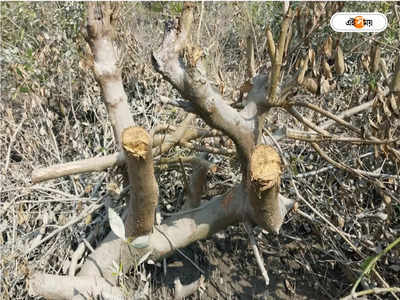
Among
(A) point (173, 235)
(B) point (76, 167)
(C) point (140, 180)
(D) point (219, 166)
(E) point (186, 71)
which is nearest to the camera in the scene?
(E) point (186, 71)

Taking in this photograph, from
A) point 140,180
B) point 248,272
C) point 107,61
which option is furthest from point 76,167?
point 248,272

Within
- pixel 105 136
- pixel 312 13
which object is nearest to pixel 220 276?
pixel 105 136

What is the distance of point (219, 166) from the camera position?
294 centimetres

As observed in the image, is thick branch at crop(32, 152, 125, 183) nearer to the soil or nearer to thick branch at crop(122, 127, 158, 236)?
thick branch at crop(122, 127, 158, 236)

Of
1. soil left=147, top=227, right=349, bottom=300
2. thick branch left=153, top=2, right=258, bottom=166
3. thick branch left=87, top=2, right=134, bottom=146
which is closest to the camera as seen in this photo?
thick branch left=153, top=2, right=258, bottom=166

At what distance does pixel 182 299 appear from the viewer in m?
2.36

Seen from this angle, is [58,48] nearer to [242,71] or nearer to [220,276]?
[242,71]

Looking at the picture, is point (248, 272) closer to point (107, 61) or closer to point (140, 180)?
point (140, 180)

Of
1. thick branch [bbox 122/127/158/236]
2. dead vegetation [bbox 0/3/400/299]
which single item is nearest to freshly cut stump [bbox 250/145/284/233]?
dead vegetation [bbox 0/3/400/299]

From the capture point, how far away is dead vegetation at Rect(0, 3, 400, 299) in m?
1.80

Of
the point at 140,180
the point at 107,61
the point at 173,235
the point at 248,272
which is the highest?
the point at 107,61

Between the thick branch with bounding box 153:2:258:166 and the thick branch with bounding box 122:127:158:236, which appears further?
the thick branch with bounding box 122:127:158:236

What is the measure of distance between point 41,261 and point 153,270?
27.9 inches


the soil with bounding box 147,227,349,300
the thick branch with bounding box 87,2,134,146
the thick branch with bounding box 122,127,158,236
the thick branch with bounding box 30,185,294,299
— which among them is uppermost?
the thick branch with bounding box 87,2,134,146
